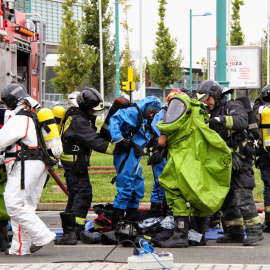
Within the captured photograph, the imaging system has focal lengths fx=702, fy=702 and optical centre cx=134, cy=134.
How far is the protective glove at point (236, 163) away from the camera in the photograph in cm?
794

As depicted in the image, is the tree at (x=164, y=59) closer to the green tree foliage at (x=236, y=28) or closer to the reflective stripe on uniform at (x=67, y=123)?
the green tree foliage at (x=236, y=28)

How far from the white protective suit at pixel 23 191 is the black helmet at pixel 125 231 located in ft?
3.53

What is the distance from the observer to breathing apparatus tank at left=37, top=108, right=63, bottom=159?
7441 millimetres

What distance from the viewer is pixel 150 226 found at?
8273 mm

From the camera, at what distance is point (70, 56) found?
36.9 meters

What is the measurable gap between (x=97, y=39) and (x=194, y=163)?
1268 inches

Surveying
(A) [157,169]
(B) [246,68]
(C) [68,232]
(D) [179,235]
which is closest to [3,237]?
(C) [68,232]

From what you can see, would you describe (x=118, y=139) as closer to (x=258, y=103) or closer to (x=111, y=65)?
(x=258, y=103)

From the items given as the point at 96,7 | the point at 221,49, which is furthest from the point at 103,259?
the point at 96,7

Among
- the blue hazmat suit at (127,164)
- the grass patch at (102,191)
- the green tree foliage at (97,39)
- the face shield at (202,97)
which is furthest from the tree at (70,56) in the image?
the face shield at (202,97)

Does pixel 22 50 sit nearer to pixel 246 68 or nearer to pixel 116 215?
pixel 116 215

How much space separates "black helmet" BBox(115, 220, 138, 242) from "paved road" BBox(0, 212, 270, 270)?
19cm

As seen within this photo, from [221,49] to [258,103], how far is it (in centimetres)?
542

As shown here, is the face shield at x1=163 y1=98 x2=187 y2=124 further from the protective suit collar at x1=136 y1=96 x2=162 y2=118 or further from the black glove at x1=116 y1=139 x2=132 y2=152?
the protective suit collar at x1=136 y1=96 x2=162 y2=118
